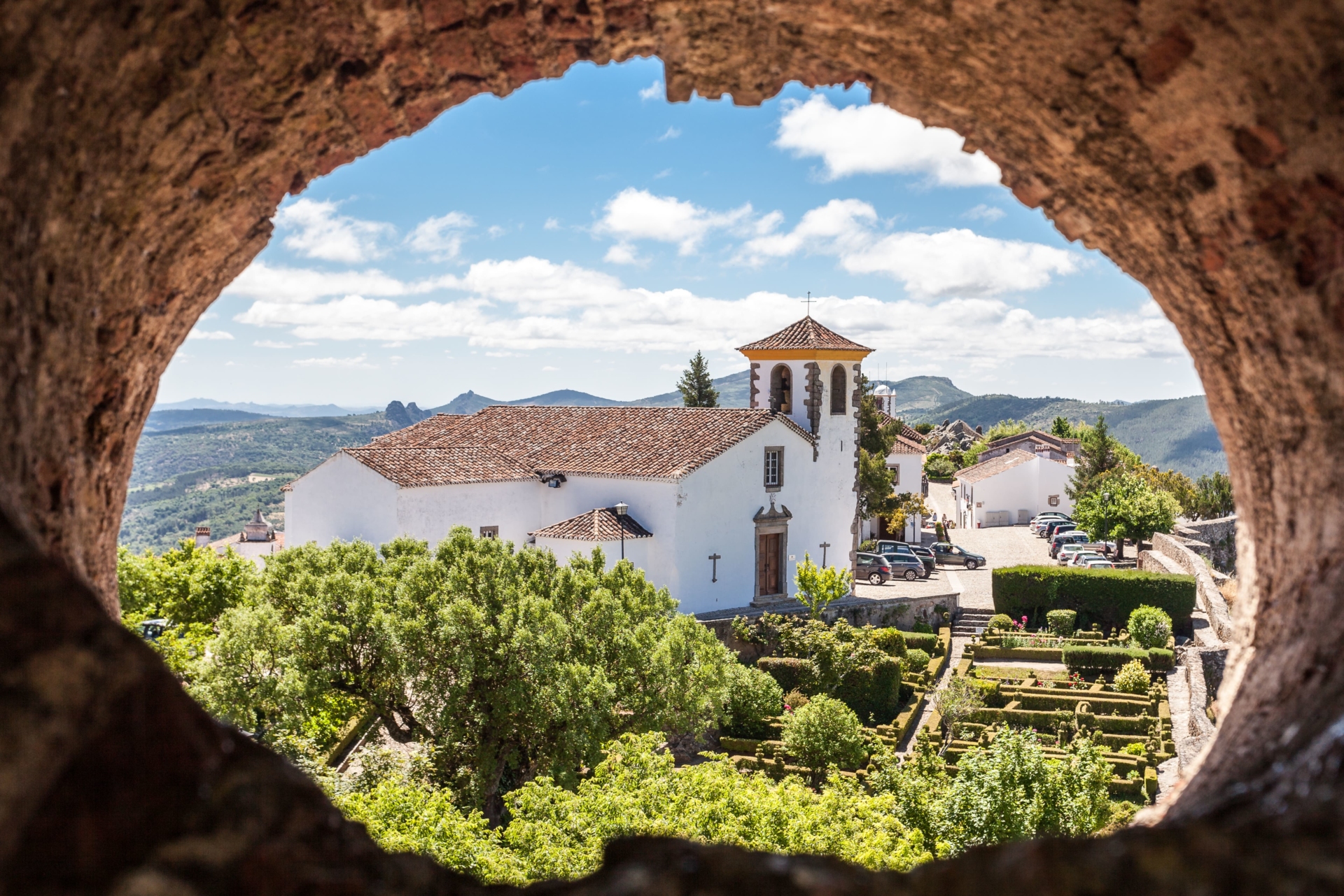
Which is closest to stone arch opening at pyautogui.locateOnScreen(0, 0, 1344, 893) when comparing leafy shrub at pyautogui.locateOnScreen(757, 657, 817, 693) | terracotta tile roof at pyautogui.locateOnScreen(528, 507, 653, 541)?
leafy shrub at pyautogui.locateOnScreen(757, 657, 817, 693)

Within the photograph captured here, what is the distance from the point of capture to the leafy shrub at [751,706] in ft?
64.5

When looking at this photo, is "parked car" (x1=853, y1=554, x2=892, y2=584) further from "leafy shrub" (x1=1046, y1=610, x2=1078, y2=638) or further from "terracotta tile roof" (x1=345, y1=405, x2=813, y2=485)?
"terracotta tile roof" (x1=345, y1=405, x2=813, y2=485)

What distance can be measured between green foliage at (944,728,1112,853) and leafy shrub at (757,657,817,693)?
10.4 meters

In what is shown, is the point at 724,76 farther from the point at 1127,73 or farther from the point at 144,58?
the point at 144,58

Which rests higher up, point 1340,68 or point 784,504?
point 1340,68

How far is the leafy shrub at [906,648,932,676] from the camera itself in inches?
961

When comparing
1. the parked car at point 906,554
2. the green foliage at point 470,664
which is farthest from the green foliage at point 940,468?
the green foliage at point 470,664

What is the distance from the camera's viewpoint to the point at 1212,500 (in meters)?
49.2

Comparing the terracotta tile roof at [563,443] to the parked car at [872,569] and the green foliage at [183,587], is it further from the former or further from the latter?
the parked car at [872,569]

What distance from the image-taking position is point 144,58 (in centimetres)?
250

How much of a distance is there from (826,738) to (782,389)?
14.1 meters

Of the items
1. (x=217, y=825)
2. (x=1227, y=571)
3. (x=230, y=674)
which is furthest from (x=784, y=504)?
(x=217, y=825)

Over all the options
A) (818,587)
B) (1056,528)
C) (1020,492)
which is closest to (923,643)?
(818,587)

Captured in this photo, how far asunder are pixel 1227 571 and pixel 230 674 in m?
35.7
